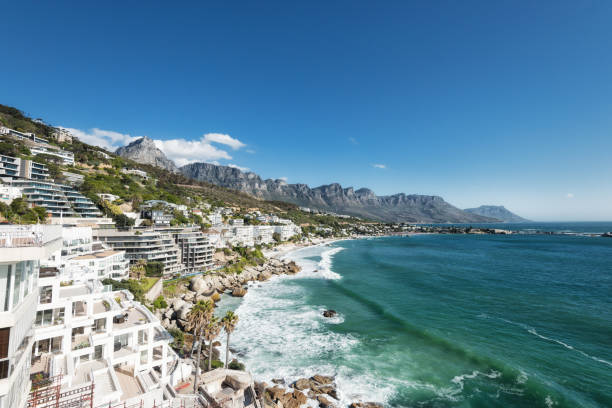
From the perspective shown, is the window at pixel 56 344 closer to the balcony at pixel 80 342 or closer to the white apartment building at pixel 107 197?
the balcony at pixel 80 342

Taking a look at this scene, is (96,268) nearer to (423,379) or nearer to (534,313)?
(423,379)

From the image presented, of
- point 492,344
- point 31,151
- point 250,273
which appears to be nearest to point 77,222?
point 250,273

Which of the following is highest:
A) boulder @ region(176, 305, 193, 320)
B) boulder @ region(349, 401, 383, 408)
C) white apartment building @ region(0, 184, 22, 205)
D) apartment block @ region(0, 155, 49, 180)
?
apartment block @ region(0, 155, 49, 180)

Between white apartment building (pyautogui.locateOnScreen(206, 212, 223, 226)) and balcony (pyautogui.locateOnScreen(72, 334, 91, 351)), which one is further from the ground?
white apartment building (pyautogui.locateOnScreen(206, 212, 223, 226))

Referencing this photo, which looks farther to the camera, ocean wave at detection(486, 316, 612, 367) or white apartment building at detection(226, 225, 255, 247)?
white apartment building at detection(226, 225, 255, 247)

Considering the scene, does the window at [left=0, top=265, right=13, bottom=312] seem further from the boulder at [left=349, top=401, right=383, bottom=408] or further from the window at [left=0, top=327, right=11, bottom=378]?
the boulder at [left=349, top=401, right=383, bottom=408]

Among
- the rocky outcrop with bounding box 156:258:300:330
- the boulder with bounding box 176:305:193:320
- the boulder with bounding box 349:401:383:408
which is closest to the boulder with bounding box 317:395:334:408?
the boulder with bounding box 349:401:383:408
